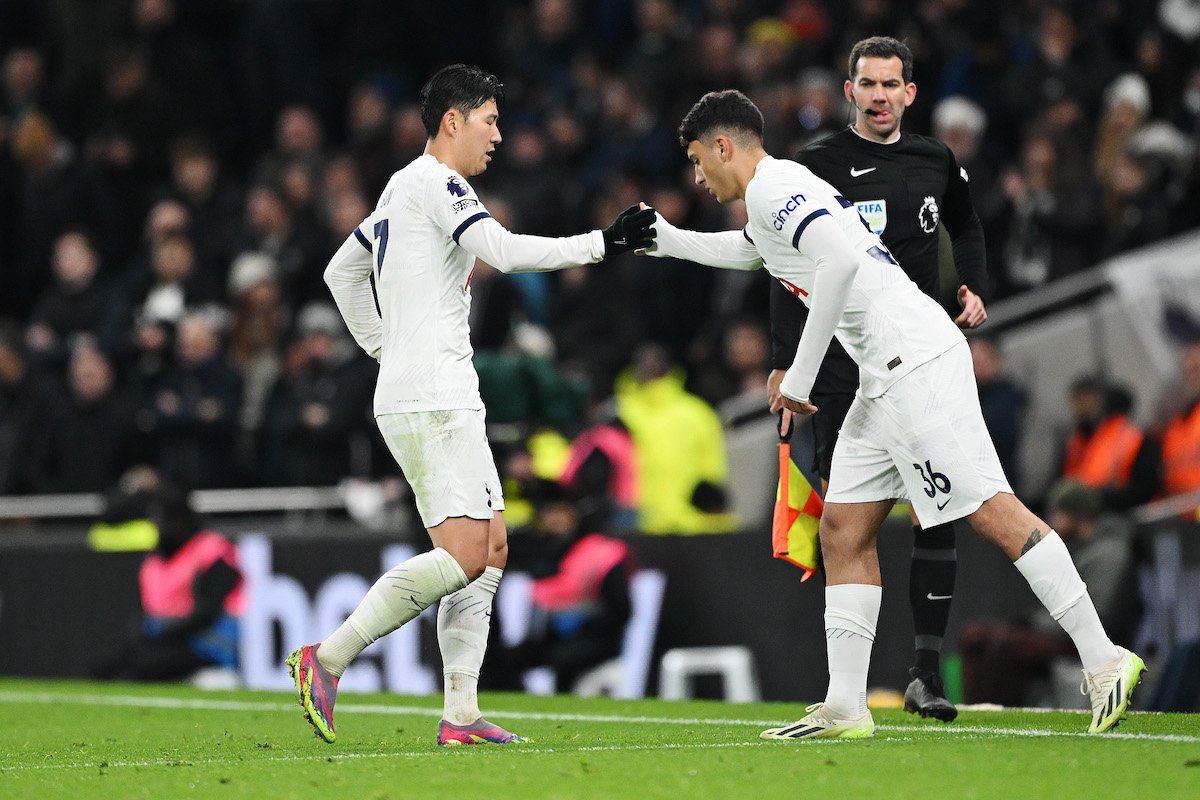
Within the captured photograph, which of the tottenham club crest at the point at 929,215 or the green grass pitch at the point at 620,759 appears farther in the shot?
the tottenham club crest at the point at 929,215

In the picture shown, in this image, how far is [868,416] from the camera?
5.85 metres

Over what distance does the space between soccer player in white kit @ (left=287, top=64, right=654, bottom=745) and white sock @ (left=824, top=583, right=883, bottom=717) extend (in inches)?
43.8

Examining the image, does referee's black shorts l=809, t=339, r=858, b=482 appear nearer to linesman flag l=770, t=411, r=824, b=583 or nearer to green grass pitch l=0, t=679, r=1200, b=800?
linesman flag l=770, t=411, r=824, b=583

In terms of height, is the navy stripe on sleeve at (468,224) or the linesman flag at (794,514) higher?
the navy stripe on sleeve at (468,224)

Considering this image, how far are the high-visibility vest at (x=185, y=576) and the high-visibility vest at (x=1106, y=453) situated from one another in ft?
17.6

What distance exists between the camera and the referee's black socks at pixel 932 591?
A: 6570 mm

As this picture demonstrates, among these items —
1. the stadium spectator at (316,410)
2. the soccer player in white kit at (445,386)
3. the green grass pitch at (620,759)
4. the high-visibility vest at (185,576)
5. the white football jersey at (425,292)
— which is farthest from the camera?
the stadium spectator at (316,410)

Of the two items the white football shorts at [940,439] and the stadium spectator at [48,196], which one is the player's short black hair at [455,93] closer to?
the white football shorts at [940,439]

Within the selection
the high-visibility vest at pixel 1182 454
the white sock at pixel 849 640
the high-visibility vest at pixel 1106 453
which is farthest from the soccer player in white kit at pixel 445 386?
the high-visibility vest at pixel 1182 454

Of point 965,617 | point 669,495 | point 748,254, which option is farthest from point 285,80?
point 748,254

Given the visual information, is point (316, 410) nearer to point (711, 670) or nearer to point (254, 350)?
point (254, 350)

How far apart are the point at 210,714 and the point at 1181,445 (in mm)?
5498

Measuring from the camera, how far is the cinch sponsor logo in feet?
18.4

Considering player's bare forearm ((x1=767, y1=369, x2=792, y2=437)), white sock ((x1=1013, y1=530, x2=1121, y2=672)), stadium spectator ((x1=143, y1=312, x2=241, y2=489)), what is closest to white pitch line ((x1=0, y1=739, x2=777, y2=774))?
white sock ((x1=1013, y1=530, x2=1121, y2=672))
